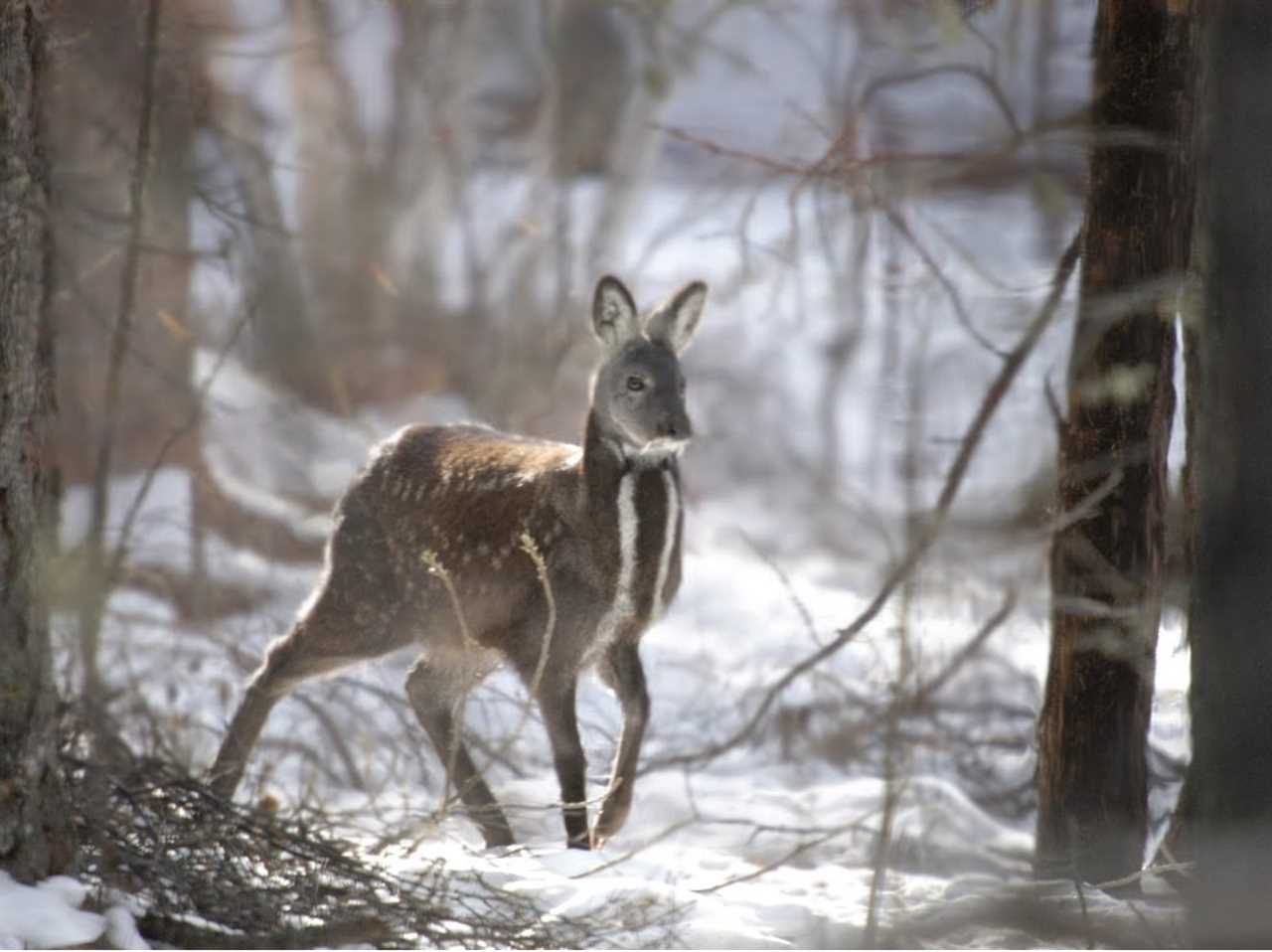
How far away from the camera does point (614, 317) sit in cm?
600

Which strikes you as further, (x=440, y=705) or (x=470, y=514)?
(x=440, y=705)

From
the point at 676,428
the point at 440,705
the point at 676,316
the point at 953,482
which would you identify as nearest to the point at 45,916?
the point at 440,705

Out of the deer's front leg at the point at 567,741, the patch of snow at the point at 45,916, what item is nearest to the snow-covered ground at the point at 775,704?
the patch of snow at the point at 45,916

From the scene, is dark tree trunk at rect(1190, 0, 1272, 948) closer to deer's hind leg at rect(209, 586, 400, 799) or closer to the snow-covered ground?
the snow-covered ground

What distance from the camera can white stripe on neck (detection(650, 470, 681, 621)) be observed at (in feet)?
18.7

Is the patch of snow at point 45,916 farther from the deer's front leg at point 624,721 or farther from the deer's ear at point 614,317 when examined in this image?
the deer's ear at point 614,317

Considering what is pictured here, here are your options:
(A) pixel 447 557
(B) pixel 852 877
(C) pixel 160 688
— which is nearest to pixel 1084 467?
(B) pixel 852 877

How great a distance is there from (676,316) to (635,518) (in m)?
0.78

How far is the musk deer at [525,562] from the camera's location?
5.70 meters

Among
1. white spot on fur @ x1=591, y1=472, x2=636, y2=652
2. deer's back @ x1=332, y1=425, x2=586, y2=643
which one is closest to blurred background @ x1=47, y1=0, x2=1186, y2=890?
white spot on fur @ x1=591, y1=472, x2=636, y2=652

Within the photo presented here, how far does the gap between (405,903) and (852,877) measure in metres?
1.86

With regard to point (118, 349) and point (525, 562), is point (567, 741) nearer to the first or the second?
point (525, 562)

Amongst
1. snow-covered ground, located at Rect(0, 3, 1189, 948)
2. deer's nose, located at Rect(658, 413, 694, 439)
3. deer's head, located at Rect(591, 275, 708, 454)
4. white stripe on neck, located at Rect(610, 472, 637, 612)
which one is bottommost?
snow-covered ground, located at Rect(0, 3, 1189, 948)

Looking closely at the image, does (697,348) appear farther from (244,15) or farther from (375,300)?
(244,15)
